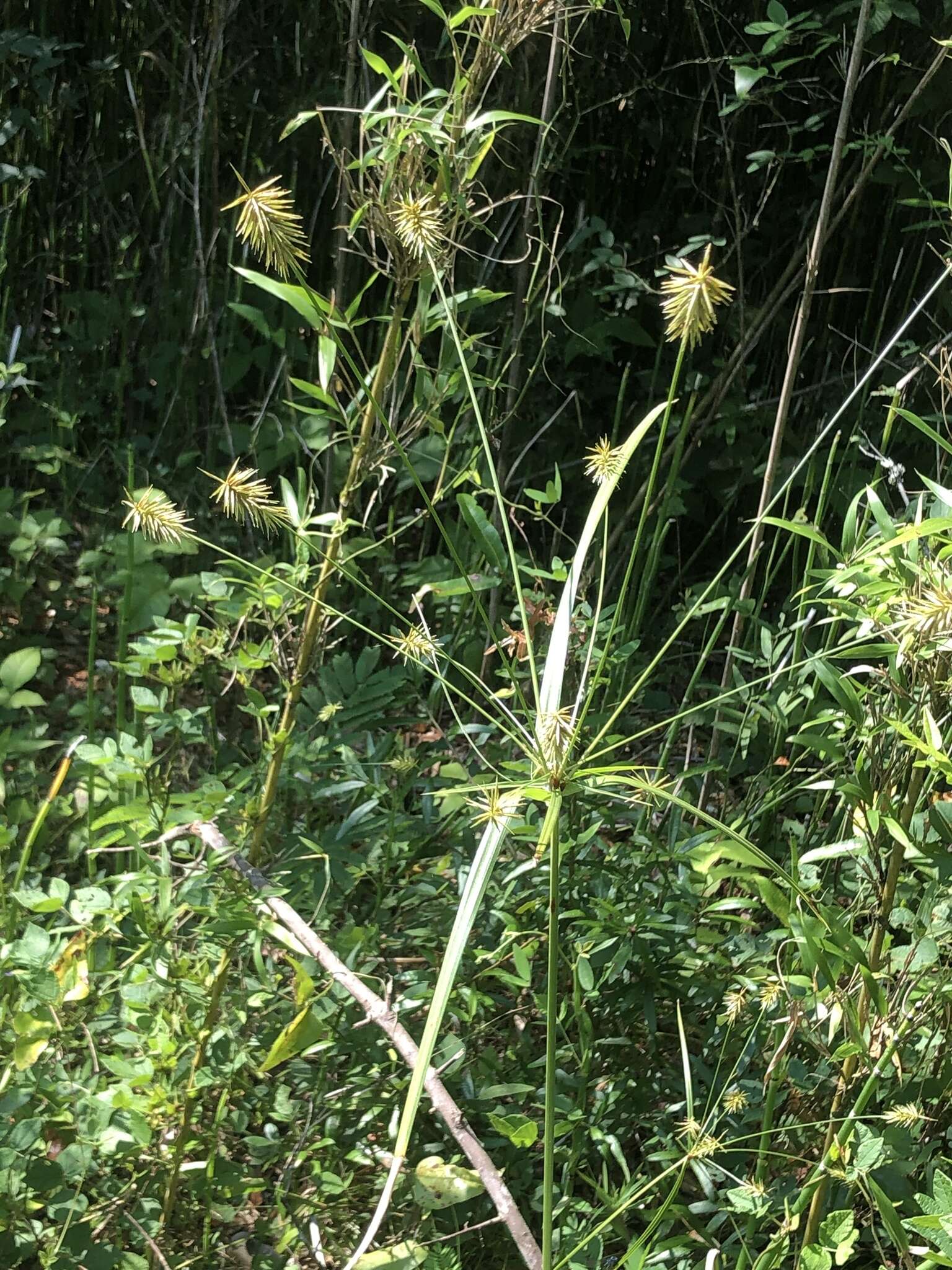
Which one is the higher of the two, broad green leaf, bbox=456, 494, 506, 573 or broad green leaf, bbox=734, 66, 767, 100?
broad green leaf, bbox=734, 66, 767, 100

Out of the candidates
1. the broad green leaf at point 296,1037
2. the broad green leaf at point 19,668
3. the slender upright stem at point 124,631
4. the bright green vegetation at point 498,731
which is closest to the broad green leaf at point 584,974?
the bright green vegetation at point 498,731

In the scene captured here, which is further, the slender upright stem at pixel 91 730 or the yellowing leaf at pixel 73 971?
the slender upright stem at pixel 91 730

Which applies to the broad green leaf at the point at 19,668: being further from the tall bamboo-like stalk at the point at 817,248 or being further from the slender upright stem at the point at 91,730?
the tall bamboo-like stalk at the point at 817,248

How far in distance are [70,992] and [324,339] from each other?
0.62 meters

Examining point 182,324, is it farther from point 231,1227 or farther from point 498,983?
point 231,1227

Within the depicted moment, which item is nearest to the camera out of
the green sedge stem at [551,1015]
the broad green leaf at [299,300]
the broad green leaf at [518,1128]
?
the green sedge stem at [551,1015]

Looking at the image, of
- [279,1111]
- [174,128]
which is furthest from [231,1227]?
[174,128]

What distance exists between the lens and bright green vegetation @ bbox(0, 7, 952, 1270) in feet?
3.13

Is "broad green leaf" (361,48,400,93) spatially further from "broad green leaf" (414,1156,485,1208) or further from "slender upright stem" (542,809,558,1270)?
"broad green leaf" (414,1156,485,1208)

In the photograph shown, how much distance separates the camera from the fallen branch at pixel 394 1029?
2.98 feet

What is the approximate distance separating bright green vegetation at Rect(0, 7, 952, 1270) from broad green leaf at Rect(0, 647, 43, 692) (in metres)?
0.02

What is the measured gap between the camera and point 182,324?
2.45 meters

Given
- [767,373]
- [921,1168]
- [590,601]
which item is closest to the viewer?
[921,1168]

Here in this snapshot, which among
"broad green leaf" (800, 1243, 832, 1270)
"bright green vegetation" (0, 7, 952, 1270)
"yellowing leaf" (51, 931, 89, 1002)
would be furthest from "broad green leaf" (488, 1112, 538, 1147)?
"yellowing leaf" (51, 931, 89, 1002)
